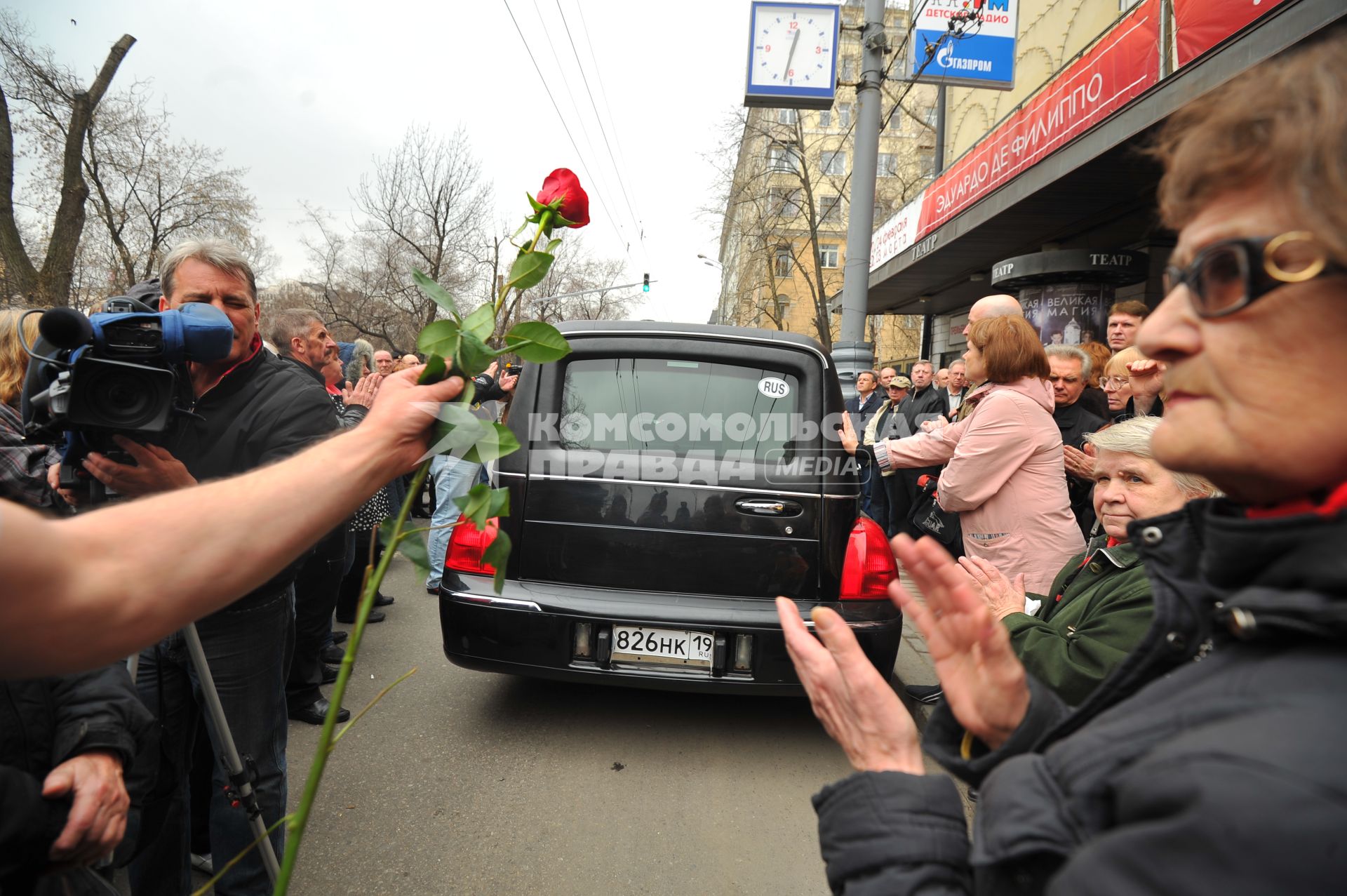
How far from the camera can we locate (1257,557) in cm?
72

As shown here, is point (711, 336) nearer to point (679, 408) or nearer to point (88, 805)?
point (679, 408)

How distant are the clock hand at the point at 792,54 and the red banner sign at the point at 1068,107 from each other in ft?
9.25

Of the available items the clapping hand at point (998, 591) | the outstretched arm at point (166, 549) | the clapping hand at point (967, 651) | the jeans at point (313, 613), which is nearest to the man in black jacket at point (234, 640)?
the outstretched arm at point (166, 549)

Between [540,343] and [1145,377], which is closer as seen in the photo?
[540,343]

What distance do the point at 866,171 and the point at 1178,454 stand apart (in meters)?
8.06

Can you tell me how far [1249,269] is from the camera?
72cm

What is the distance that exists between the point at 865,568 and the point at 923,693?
45.8 inches

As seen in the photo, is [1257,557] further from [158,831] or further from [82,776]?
[158,831]

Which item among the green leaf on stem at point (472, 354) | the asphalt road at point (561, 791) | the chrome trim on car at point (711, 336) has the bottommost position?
the asphalt road at point (561, 791)

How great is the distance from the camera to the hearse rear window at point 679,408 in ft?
11.1

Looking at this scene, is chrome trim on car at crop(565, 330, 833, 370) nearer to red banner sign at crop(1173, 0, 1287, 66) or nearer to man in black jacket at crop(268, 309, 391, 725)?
man in black jacket at crop(268, 309, 391, 725)

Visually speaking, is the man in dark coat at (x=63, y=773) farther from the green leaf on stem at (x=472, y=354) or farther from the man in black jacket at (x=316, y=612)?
the man in black jacket at (x=316, y=612)

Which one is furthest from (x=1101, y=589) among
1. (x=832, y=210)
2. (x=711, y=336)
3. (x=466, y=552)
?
(x=832, y=210)

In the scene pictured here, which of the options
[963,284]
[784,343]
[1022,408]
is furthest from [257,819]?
[963,284]
